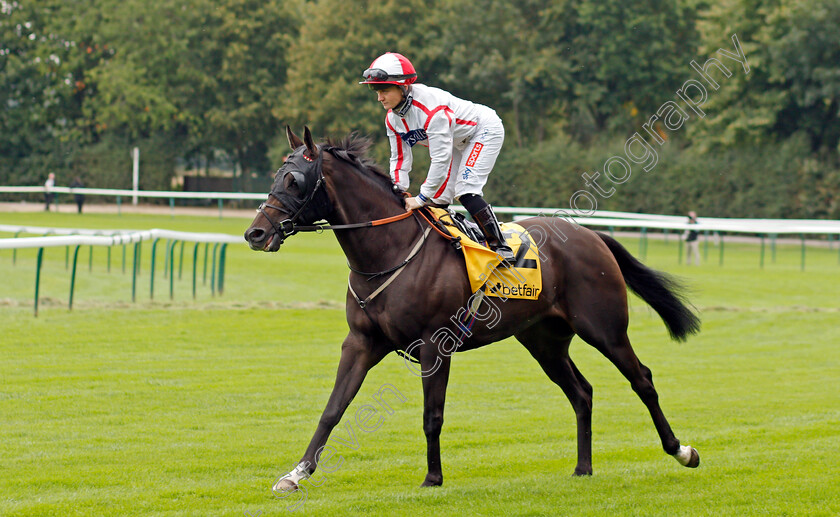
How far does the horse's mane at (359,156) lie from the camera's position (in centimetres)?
521

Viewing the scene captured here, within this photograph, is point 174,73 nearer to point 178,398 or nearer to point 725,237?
point 725,237

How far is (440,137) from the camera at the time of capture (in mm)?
5152

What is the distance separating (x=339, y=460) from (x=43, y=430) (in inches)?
78.8

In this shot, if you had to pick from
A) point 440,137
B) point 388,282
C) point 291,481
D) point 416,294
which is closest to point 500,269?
point 416,294

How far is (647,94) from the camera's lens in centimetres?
3528

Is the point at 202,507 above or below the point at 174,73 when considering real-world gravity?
below

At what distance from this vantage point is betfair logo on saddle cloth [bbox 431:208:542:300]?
5340 millimetres

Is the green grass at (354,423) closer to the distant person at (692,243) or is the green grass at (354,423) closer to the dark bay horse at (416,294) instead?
the dark bay horse at (416,294)

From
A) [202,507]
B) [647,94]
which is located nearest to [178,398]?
[202,507]

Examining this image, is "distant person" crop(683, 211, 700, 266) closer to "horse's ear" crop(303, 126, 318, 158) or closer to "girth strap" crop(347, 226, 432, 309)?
"girth strap" crop(347, 226, 432, 309)

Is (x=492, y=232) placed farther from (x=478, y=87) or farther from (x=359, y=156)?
(x=478, y=87)

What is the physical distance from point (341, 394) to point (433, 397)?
0.48m

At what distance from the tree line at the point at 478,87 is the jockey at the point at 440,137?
2486 centimetres

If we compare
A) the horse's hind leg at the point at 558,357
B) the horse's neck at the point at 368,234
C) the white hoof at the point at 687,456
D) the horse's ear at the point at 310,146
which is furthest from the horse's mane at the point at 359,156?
the white hoof at the point at 687,456
